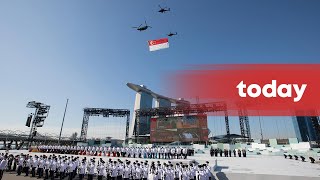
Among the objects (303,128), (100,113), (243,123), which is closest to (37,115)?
(100,113)

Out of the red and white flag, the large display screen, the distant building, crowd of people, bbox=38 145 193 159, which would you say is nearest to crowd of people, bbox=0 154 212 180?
crowd of people, bbox=38 145 193 159

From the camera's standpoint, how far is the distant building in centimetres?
11975

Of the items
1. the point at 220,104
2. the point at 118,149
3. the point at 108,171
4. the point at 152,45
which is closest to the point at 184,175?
the point at 108,171

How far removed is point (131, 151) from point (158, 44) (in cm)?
1162

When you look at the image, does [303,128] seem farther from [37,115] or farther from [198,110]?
[37,115]

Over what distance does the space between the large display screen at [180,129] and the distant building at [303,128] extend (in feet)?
347

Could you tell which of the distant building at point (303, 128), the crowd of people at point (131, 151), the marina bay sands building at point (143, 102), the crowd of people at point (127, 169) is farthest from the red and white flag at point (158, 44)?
the distant building at point (303, 128)

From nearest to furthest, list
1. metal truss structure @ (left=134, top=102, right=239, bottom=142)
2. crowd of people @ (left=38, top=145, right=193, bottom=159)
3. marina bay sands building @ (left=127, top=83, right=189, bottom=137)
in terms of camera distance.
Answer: crowd of people @ (left=38, top=145, right=193, bottom=159)
metal truss structure @ (left=134, top=102, right=239, bottom=142)
marina bay sands building @ (left=127, top=83, right=189, bottom=137)

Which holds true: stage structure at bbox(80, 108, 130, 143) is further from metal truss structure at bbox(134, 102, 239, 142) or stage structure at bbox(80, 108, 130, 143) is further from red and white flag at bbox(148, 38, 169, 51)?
red and white flag at bbox(148, 38, 169, 51)

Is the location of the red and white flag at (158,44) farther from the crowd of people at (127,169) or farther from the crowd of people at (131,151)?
the crowd of people at (131,151)

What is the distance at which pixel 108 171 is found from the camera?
12.8 metres

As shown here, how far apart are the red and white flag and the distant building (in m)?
133

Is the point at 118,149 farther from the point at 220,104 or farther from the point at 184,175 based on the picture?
the point at 220,104

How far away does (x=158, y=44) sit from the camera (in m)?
18.3
